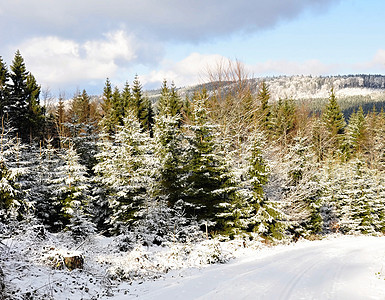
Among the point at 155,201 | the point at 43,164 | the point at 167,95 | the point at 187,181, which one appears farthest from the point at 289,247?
the point at 167,95

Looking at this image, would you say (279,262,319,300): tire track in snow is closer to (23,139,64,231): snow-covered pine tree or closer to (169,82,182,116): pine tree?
(23,139,64,231): snow-covered pine tree

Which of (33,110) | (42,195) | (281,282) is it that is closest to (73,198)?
(42,195)

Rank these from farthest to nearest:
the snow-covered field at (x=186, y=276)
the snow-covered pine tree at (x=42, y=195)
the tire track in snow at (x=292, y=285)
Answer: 1. the snow-covered pine tree at (x=42, y=195)
2. the snow-covered field at (x=186, y=276)
3. the tire track in snow at (x=292, y=285)

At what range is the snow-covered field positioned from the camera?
8477mm

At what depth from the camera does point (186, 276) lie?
37.9ft

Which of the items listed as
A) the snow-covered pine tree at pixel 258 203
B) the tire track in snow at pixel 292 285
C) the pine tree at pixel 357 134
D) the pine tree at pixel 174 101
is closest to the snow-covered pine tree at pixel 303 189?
the snow-covered pine tree at pixel 258 203

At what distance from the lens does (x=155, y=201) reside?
60.1 feet

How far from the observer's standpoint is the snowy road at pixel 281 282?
8.34 meters

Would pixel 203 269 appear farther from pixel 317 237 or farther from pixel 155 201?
pixel 317 237

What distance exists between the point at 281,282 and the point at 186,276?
3.99 m

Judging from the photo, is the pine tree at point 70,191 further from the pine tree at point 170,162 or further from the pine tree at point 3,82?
the pine tree at point 3,82

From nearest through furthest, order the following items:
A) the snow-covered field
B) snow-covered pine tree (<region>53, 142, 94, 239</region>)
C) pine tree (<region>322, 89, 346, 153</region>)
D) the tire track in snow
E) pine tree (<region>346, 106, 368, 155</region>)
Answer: the tire track in snow
the snow-covered field
snow-covered pine tree (<region>53, 142, 94, 239</region>)
pine tree (<region>322, 89, 346, 153</region>)
pine tree (<region>346, 106, 368, 155</region>)

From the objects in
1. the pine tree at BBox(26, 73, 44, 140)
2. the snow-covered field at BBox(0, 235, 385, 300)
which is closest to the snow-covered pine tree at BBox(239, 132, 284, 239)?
the snow-covered field at BBox(0, 235, 385, 300)

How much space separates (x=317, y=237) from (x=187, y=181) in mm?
13823
